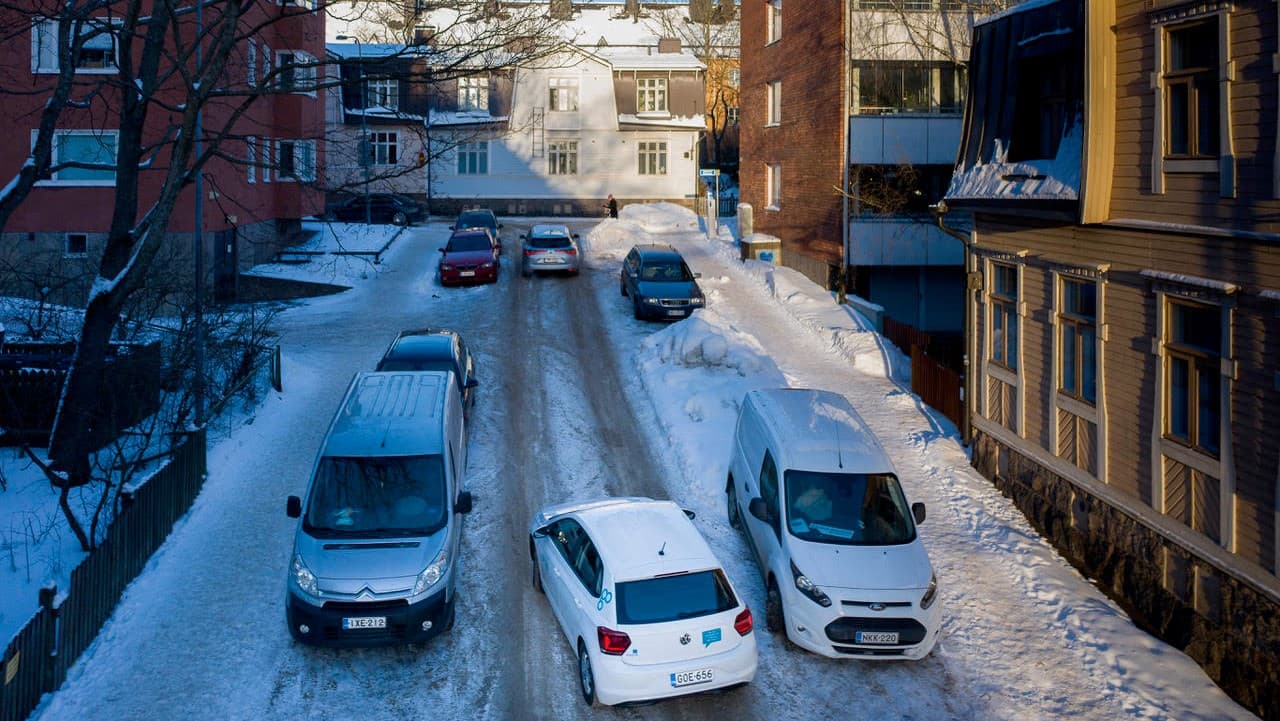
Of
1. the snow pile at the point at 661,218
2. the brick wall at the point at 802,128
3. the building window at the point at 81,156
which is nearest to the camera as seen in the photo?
the building window at the point at 81,156

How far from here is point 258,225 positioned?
1314 inches

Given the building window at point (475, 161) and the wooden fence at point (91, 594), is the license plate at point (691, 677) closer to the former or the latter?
the wooden fence at point (91, 594)

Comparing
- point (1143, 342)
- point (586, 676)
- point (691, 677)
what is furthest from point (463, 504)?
point (1143, 342)

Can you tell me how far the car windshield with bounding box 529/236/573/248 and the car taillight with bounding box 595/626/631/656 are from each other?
23472 millimetres

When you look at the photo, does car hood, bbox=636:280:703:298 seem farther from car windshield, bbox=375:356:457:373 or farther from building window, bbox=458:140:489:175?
building window, bbox=458:140:489:175

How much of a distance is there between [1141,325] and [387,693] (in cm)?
953

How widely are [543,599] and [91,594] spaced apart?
4.76 m

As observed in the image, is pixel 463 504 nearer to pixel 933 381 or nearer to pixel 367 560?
pixel 367 560

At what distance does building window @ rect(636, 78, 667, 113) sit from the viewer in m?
50.8

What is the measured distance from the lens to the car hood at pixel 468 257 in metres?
30.6

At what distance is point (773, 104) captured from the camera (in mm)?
34688

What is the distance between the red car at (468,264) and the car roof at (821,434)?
18.1 meters

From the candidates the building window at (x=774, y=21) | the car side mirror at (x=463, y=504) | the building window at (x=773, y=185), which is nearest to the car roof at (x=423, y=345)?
the car side mirror at (x=463, y=504)

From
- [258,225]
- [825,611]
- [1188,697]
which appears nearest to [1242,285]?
[1188,697]
